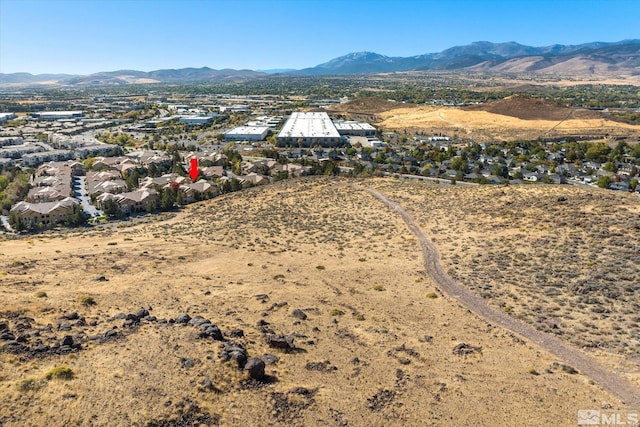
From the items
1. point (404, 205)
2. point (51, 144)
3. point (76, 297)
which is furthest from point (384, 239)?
point (51, 144)

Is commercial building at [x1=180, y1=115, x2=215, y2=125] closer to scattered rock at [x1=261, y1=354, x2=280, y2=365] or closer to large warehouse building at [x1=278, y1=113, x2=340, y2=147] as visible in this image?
large warehouse building at [x1=278, y1=113, x2=340, y2=147]

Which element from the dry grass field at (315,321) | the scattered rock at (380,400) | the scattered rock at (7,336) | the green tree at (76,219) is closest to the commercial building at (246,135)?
the green tree at (76,219)

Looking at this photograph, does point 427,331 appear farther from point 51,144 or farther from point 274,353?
point 51,144

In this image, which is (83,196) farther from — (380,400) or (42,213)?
(380,400)

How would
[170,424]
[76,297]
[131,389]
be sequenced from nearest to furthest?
[170,424]
[131,389]
[76,297]

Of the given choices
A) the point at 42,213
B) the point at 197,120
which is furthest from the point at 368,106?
the point at 42,213

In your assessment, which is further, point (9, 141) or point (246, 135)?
point (246, 135)
